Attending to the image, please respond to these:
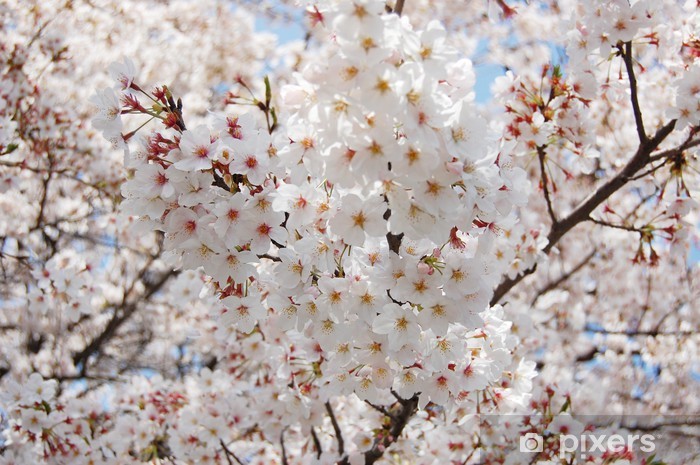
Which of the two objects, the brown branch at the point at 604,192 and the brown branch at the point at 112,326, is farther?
the brown branch at the point at 112,326

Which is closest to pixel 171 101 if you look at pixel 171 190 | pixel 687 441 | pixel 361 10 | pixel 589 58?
pixel 171 190

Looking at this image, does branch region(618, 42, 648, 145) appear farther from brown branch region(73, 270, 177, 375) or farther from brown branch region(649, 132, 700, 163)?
brown branch region(73, 270, 177, 375)

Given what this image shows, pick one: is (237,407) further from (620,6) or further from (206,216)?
(620,6)

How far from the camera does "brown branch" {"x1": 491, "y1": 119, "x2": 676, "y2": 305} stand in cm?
293

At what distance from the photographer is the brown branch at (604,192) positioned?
115 inches

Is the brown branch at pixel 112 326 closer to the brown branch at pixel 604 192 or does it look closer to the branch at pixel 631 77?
the brown branch at pixel 604 192

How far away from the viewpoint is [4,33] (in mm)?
5246

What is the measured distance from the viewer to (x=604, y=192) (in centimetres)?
310

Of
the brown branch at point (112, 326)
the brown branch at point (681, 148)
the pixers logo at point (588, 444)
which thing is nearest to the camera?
the brown branch at point (681, 148)

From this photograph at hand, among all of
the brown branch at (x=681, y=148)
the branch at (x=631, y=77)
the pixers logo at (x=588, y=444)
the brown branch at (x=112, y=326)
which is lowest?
the pixers logo at (x=588, y=444)

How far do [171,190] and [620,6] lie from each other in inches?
88.0

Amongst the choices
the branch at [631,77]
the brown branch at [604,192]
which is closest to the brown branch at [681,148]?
the brown branch at [604,192]

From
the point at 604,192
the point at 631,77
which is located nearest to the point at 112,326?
the point at 604,192

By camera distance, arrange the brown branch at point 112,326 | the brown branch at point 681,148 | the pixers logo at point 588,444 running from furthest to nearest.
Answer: the brown branch at point 112,326
the pixers logo at point 588,444
the brown branch at point 681,148
